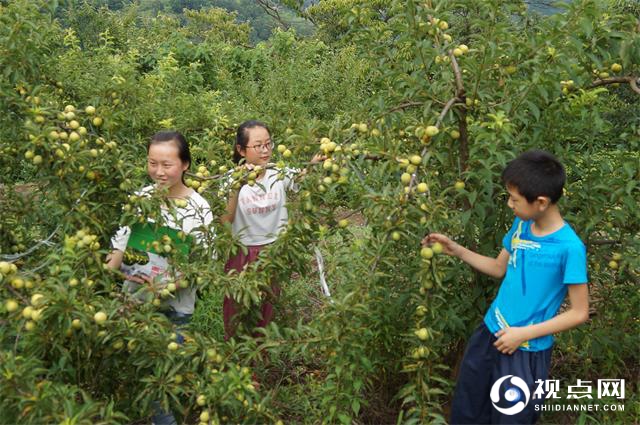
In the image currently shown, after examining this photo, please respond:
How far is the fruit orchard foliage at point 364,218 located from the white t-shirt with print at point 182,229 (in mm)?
57

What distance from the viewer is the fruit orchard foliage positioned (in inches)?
84.4

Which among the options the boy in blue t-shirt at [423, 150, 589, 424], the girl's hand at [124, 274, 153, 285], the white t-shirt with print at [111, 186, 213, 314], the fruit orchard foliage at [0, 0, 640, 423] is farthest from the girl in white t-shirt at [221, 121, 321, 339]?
the boy in blue t-shirt at [423, 150, 589, 424]

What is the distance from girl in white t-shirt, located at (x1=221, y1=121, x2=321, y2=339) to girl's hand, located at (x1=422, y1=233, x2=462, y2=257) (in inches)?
38.7

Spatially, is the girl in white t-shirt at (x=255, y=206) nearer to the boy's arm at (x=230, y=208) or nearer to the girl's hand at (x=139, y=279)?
the boy's arm at (x=230, y=208)

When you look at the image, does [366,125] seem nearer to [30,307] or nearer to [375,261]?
[375,261]

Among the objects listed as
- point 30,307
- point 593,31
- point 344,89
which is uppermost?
point 593,31

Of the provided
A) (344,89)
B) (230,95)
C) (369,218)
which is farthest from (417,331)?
(344,89)

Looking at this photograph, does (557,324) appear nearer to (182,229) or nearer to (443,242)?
(443,242)

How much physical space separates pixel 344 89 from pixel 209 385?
21.6 feet

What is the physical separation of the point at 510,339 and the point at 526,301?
0.14 m

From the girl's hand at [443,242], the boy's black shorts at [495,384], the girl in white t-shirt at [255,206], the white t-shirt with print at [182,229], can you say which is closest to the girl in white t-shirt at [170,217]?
the white t-shirt with print at [182,229]

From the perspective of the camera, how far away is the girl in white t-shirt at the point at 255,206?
10.1 ft

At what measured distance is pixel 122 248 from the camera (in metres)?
2.55

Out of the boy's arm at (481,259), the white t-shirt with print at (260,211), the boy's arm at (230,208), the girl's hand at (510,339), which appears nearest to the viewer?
the girl's hand at (510,339)
